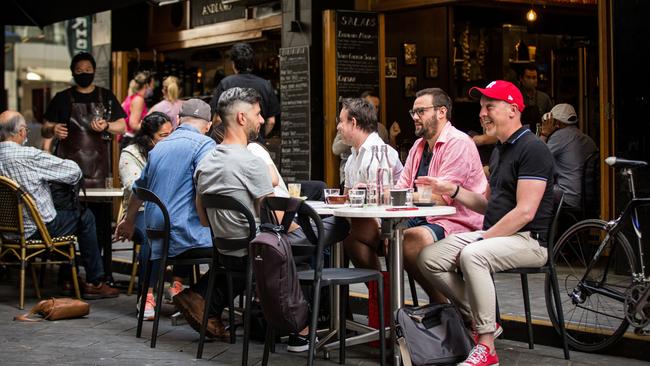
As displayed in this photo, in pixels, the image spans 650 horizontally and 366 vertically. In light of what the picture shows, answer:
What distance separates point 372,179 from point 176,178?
1.46m

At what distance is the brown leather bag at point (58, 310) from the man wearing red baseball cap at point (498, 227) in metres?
2.84

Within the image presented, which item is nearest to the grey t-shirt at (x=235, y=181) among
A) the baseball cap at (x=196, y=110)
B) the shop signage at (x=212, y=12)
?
the baseball cap at (x=196, y=110)

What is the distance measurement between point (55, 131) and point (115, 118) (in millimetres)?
548

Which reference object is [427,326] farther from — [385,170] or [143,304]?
[143,304]

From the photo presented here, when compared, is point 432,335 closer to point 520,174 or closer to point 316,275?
point 316,275

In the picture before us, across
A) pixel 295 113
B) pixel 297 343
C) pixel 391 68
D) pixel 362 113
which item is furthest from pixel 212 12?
pixel 297 343

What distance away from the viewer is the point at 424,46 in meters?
12.8

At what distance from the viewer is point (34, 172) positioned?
7895mm

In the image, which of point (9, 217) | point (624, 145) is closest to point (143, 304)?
point (9, 217)

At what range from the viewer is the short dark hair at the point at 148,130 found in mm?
7785

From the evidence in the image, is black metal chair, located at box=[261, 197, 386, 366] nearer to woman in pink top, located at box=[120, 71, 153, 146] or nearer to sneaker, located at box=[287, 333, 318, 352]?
sneaker, located at box=[287, 333, 318, 352]

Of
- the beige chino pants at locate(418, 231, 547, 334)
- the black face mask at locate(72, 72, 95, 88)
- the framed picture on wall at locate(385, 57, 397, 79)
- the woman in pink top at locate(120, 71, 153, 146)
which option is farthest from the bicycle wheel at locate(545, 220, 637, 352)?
the woman in pink top at locate(120, 71, 153, 146)

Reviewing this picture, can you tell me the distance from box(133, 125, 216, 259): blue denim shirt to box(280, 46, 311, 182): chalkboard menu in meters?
3.84

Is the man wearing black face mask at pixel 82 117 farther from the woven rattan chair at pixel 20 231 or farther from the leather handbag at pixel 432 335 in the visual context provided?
the leather handbag at pixel 432 335
